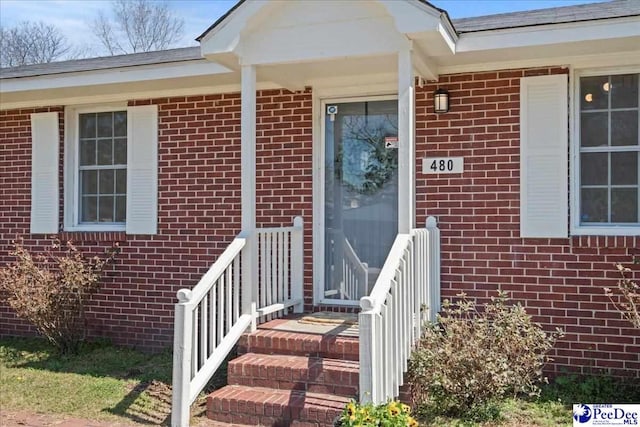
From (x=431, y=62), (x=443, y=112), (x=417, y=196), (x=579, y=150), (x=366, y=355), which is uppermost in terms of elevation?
(x=431, y=62)

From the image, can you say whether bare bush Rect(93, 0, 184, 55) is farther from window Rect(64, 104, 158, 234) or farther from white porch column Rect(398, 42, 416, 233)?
white porch column Rect(398, 42, 416, 233)

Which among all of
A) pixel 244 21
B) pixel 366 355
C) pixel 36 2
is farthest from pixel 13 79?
pixel 36 2

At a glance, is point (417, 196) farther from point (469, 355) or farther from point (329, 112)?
point (469, 355)

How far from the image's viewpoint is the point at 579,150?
5934 millimetres

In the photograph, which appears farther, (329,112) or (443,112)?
(329,112)

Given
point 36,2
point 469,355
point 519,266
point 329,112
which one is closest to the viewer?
point 469,355

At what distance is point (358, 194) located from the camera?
6.83 metres

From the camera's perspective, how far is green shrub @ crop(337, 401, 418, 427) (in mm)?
3805

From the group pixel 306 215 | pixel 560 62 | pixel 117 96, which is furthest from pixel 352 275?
pixel 117 96

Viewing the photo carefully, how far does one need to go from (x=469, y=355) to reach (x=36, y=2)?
77.8ft

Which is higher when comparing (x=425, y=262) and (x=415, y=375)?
(x=425, y=262)

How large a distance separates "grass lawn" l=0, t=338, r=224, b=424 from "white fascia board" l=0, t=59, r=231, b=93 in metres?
3.04

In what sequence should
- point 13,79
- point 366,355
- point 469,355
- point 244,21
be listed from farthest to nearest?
point 13,79 < point 244,21 < point 469,355 < point 366,355

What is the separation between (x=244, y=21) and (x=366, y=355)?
3.13m
